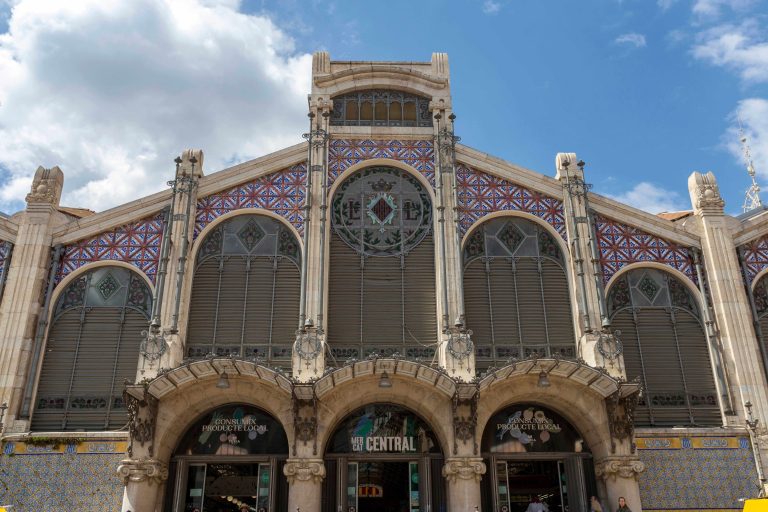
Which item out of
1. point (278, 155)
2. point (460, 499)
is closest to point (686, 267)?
point (460, 499)

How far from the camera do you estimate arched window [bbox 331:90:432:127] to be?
968 inches

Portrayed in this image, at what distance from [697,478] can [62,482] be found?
56.7 ft

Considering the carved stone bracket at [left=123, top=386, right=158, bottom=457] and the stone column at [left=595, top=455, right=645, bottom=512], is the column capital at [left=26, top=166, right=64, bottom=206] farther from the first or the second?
the stone column at [left=595, top=455, right=645, bottom=512]

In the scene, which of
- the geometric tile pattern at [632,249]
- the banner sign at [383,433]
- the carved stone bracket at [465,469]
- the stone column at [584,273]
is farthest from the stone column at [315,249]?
the geometric tile pattern at [632,249]

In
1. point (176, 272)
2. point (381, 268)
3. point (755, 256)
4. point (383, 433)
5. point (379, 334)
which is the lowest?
point (383, 433)

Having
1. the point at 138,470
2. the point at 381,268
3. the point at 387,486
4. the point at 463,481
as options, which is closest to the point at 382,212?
the point at 381,268

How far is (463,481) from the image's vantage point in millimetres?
18547

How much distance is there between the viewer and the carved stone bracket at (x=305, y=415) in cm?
→ 1864

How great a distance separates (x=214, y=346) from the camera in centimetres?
2102

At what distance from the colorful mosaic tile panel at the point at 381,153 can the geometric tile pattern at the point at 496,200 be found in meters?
1.14

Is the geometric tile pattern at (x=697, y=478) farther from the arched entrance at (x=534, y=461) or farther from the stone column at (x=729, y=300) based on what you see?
the arched entrance at (x=534, y=461)

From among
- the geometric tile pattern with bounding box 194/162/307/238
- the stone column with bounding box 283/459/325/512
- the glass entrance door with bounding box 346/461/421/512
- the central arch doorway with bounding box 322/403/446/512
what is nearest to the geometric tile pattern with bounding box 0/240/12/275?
the geometric tile pattern with bounding box 194/162/307/238

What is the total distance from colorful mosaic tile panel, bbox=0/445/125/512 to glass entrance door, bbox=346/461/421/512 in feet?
20.4

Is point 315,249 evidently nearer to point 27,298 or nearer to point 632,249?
point 27,298
